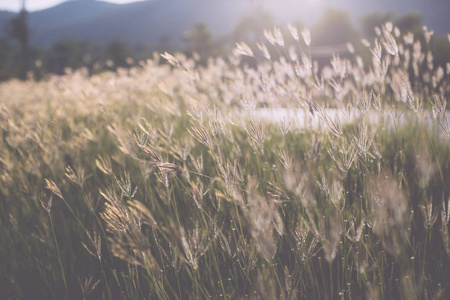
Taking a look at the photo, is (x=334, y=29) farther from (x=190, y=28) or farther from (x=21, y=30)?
(x=21, y=30)

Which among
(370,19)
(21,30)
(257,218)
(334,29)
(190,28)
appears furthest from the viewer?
(190,28)

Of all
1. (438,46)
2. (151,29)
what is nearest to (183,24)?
(151,29)

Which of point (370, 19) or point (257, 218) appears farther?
point (370, 19)

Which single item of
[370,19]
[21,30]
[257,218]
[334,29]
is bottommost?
[257,218]

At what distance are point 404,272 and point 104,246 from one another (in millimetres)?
1273

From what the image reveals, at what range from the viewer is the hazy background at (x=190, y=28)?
14.9m

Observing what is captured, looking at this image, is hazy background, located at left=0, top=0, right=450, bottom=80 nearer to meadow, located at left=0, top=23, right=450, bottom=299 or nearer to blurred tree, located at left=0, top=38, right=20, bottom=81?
blurred tree, located at left=0, top=38, right=20, bottom=81

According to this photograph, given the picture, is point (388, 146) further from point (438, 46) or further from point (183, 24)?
point (183, 24)

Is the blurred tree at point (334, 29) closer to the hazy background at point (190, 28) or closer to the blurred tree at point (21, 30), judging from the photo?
the hazy background at point (190, 28)

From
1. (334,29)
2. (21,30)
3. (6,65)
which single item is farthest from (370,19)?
(21,30)

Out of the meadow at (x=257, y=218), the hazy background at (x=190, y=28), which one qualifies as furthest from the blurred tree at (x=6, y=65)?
the meadow at (x=257, y=218)

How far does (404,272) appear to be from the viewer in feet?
3.15

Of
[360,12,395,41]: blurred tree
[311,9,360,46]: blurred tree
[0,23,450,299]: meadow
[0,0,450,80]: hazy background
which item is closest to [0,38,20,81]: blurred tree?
[0,0,450,80]: hazy background

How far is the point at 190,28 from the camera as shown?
31250mm
